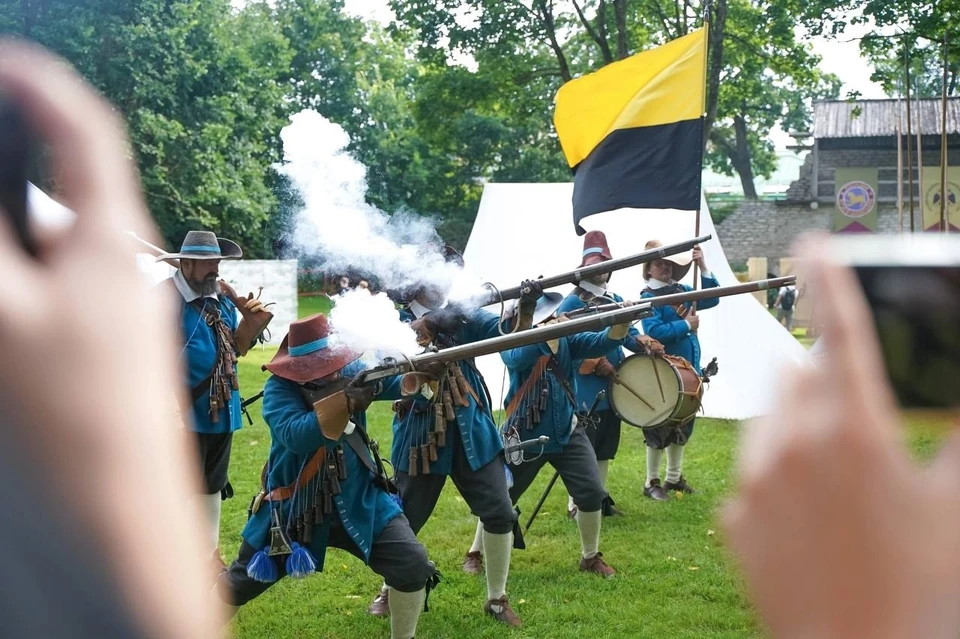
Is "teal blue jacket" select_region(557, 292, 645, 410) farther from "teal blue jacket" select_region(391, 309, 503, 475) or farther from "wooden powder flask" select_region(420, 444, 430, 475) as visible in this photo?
"wooden powder flask" select_region(420, 444, 430, 475)

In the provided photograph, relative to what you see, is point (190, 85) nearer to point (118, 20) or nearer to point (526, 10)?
point (118, 20)

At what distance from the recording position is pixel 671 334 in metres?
8.05

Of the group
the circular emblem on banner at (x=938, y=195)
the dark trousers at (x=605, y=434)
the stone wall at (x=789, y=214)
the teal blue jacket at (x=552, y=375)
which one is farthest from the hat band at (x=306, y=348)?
the stone wall at (x=789, y=214)

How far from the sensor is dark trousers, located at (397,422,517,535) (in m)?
5.45

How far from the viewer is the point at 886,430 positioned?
0.60 meters

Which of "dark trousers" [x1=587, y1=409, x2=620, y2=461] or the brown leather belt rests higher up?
the brown leather belt

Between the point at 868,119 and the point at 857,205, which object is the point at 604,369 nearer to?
the point at 857,205

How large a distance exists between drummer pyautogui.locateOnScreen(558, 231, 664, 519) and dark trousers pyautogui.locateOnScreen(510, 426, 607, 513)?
0.47m

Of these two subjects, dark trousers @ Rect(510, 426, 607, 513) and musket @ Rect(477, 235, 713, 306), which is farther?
dark trousers @ Rect(510, 426, 607, 513)

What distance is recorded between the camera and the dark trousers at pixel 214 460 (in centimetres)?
652

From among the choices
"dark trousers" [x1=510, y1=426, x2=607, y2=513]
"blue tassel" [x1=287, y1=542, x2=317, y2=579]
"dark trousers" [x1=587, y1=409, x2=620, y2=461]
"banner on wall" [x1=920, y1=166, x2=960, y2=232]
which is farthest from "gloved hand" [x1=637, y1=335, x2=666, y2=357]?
"banner on wall" [x1=920, y1=166, x2=960, y2=232]

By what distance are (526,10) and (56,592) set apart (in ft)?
54.7

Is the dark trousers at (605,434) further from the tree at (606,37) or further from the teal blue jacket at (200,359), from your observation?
the tree at (606,37)

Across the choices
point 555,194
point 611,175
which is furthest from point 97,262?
point 555,194
